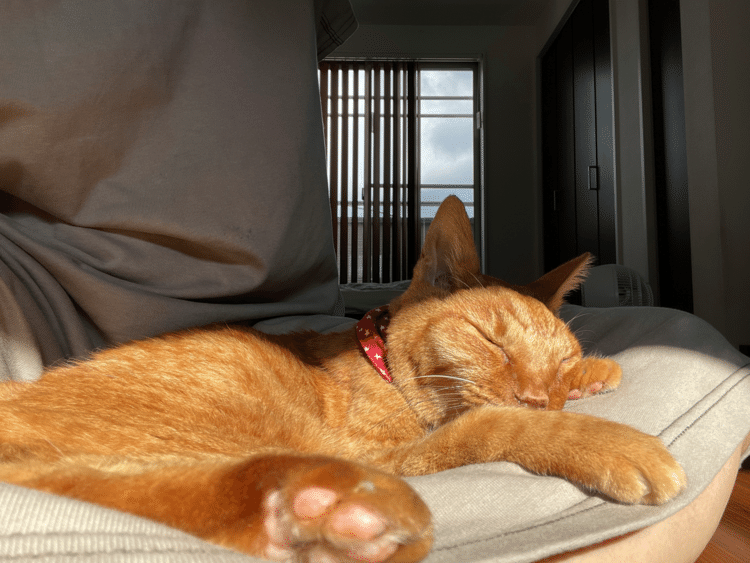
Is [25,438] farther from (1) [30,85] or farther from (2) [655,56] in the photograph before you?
(2) [655,56]

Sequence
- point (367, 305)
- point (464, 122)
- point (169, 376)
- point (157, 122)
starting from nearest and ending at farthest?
1. point (169, 376)
2. point (157, 122)
3. point (367, 305)
4. point (464, 122)

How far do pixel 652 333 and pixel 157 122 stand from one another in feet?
3.85

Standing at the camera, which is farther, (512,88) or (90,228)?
(512,88)

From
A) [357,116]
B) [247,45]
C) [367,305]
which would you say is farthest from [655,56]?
[357,116]

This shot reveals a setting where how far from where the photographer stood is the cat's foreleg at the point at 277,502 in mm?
383

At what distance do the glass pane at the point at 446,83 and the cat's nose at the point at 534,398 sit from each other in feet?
21.6

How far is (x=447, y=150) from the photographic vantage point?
6781mm

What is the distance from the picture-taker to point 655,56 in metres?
3.24

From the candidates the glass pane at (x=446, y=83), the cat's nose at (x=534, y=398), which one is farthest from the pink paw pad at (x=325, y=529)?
the glass pane at (x=446, y=83)

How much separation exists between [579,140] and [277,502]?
498cm

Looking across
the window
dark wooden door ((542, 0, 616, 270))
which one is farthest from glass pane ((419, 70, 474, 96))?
dark wooden door ((542, 0, 616, 270))

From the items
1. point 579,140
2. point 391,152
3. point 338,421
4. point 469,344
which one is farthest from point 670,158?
point 391,152

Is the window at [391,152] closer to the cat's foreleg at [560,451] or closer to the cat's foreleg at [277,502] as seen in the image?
the cat's foreleg at [560,451]

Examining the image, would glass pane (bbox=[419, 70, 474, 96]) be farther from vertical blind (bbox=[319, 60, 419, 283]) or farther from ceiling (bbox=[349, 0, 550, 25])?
ceiling (bbox=[349, 0, 550, 25])
